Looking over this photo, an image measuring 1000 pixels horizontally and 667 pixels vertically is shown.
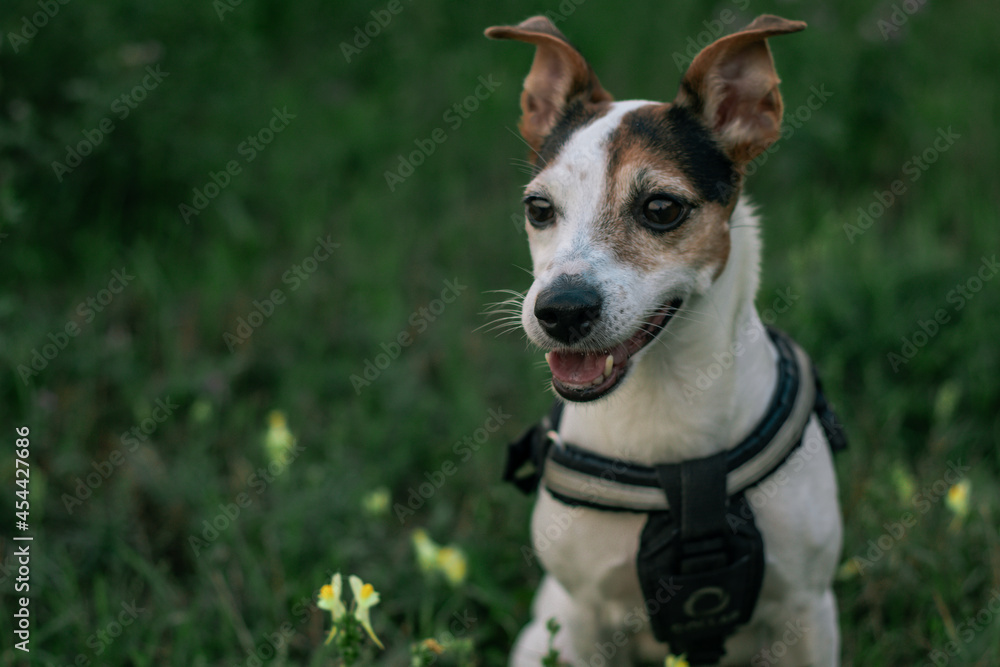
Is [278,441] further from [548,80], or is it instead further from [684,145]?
[684,145]

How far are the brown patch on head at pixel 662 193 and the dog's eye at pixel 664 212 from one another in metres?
0.01

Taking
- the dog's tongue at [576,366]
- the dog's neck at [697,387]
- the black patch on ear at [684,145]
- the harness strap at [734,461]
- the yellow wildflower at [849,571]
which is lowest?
the yellow wildflower at [849,571]

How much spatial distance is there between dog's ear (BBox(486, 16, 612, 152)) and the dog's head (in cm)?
2

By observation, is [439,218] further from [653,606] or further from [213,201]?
[653,606]

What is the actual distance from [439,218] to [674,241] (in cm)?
339

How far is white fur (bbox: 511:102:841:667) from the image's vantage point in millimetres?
2184

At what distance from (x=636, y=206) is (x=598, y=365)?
18.0 inches

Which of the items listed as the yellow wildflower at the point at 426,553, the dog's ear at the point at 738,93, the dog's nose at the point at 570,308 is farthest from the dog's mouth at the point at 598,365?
the yellow wildflower at the point at 426,553

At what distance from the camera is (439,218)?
5383 millimetres

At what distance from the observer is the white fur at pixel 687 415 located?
218cm

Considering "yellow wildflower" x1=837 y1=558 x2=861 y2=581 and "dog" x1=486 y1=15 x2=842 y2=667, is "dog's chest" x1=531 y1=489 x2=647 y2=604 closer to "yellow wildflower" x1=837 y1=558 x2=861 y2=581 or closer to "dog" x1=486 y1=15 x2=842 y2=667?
"dog" x1=486 y1=15 x2=842 y2=667

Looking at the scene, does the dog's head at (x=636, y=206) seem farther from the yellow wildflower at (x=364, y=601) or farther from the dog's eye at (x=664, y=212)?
the yellow wildflower at (x=364, y=601)

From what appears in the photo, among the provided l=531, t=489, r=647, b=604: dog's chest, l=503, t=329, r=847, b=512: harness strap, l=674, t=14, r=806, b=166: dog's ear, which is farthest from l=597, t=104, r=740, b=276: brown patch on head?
l=531, t=489, r=647, b=604: dog's chest

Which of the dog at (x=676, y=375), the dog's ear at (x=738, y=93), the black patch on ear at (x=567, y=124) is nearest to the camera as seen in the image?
the dog at (x=676, y=375)
